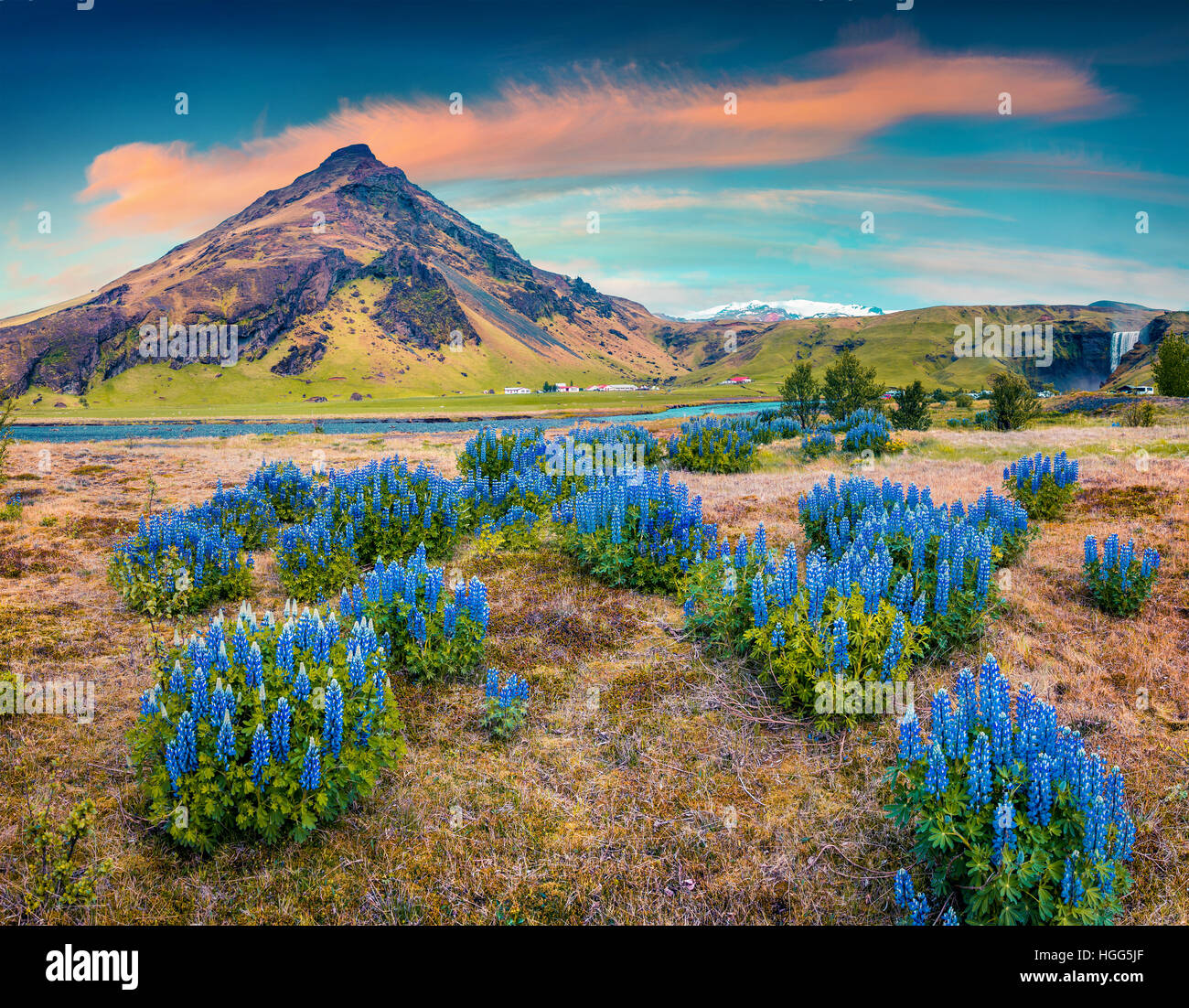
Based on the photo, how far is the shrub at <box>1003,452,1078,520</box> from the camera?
1424 cm

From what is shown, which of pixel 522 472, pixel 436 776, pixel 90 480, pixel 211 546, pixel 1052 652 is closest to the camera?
pixel 436 776

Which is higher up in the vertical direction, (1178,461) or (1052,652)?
(1178,461)

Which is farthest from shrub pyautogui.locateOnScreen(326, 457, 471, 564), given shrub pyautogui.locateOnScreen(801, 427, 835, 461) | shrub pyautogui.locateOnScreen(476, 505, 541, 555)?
shrub pyautogui.locateOnScreen(801, 427, 835, 461)

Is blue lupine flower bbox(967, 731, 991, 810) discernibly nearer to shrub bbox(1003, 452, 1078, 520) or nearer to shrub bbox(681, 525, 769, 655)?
shrub bbox(681, 525, 769, 655)

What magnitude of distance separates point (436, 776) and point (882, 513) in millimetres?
8557

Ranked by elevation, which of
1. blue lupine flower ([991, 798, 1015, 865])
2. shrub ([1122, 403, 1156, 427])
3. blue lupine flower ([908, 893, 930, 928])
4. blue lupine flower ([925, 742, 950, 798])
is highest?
shrub ([1122, 403, 1156, 427])

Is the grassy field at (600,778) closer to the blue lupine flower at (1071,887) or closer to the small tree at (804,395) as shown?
the blue lupine flower at (1071,887)

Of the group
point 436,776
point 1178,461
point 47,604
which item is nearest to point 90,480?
point 47,604

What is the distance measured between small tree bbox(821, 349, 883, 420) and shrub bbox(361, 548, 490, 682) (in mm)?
40816

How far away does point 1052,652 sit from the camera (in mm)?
8211

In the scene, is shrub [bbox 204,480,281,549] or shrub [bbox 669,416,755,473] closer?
shrub [bbox 204,480,281,549]

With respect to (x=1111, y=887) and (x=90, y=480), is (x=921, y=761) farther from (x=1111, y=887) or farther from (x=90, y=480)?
(x=90, y=480)
